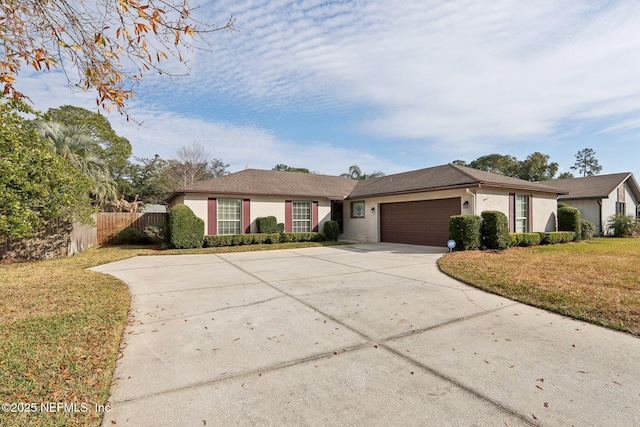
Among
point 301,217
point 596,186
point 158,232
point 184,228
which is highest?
point 596,186

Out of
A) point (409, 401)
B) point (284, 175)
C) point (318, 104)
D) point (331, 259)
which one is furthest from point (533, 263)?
point (284, 175)

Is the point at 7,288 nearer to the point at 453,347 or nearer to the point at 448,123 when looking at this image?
the point at 453,347

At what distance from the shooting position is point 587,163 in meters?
49.2

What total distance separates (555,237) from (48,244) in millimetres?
20518

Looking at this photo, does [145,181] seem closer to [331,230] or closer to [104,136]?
[104,136]

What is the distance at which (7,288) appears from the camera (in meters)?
5.89

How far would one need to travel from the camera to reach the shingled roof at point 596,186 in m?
18.4

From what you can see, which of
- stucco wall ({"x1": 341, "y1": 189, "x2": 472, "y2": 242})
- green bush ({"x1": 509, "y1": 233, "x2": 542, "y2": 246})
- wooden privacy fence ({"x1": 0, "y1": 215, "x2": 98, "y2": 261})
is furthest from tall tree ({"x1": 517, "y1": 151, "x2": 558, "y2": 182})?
wooden privacy fence ({"x1": 0, "y1": 215, "x2": 98, "y2": 261})

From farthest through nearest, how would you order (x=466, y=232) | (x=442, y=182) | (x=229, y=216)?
(x=229, y=216) < (x=442, y=182) < (x=466, y=232)

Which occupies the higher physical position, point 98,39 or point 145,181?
point 145,181

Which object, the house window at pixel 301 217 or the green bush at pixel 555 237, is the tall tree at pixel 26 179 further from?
the green bush at pixel 555 237

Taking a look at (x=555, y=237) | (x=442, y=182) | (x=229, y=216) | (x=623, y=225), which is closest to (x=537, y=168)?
(x=623, y=225)

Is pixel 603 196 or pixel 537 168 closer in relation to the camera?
pixel 603 196

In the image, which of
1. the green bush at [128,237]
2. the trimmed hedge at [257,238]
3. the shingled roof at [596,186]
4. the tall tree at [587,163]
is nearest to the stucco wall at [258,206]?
the trimmed hedge at [257,238]
